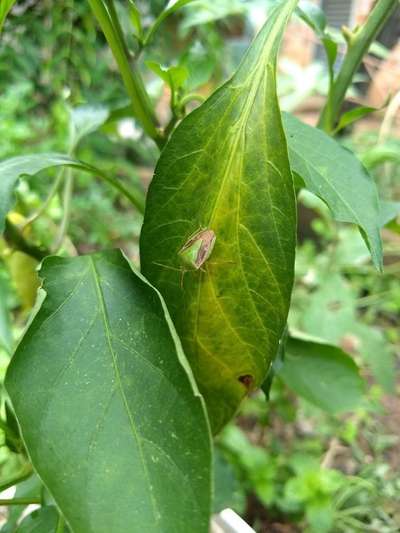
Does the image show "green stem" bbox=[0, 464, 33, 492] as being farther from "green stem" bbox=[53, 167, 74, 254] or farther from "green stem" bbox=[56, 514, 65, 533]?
"green stem" bbox=[53, 167, 74, 254]

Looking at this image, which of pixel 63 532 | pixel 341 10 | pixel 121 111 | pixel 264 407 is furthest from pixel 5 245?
pixel 341 10

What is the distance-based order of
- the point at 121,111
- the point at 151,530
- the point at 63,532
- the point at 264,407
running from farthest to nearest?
the point at 264,407, the point at 121,111, the point at 63,532, the point at 151,530

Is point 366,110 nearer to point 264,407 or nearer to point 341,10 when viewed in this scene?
point 264,407

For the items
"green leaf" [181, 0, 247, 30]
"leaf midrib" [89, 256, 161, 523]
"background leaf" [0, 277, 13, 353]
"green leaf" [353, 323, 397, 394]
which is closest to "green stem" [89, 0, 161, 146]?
"leaf midrib" [89, 256, 161, 523]

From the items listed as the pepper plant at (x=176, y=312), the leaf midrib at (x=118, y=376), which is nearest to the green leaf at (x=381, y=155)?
the pepper plant at (x=176, y=312)

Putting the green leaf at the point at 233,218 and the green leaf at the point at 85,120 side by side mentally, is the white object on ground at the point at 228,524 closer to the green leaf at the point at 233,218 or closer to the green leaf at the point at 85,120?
the green leaf at the point at 233,218

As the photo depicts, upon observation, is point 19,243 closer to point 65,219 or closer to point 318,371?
point 65,219
